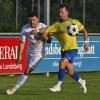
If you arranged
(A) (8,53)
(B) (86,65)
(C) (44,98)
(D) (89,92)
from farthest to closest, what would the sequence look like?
(B) (86,65), (A) (8,53), (D) (89,92), (C) (44,98)

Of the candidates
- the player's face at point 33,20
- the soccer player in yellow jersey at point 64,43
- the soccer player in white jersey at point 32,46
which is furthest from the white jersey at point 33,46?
the soccer player in yellow jersey at point 64,43

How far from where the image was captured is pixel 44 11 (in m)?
28.5

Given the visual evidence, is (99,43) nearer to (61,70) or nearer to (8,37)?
(8,37)

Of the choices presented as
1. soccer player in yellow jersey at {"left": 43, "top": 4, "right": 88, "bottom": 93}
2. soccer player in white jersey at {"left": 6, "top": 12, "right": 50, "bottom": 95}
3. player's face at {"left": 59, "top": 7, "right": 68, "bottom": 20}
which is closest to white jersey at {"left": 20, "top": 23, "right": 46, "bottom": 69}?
soccer player in white jersey at {"left": 6, "top": 12, "right": 50, "bottom": 95}

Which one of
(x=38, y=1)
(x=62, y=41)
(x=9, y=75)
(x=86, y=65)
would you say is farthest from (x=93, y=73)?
(x=62, y=41)

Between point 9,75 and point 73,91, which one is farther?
point 9,75

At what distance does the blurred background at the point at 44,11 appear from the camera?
28938 millimetres

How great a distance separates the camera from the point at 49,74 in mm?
22875

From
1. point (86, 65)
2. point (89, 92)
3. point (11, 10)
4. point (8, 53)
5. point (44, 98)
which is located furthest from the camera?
point (11, 10)

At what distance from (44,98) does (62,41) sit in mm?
1497

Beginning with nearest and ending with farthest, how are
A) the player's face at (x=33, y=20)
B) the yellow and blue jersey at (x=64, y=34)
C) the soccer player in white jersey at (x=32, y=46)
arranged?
the player's face at (x=33, y=20)
the yellow and blue jersey at (x=64, y=34)
the soccer player in white jersey at (x=32, y=46)

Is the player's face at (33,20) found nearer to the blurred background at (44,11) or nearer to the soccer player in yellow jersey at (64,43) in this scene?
the soccer player in yellow jersey at (64,43)

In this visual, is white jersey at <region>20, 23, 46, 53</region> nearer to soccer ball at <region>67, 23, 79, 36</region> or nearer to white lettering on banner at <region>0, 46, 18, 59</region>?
soccer ball at <region>67, 23, 79, 36</region>

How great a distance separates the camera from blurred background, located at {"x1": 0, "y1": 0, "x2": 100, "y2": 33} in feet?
94.9
